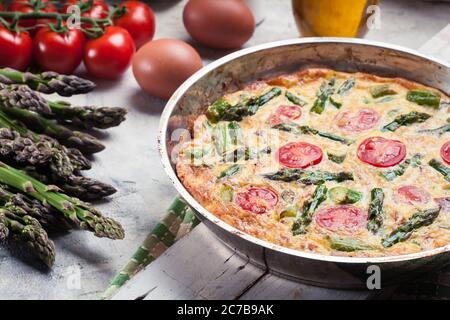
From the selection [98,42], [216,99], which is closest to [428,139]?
[216,99]

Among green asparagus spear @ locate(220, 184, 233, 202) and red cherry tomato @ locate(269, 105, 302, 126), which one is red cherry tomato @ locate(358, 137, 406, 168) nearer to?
red cherry tomato @ locate(269, 105, 302, 126)

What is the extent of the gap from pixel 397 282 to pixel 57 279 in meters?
1.57

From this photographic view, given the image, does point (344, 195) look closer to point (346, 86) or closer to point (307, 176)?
point (307, 176)

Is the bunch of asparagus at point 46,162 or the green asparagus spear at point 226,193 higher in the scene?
the green asparagus spear at point 226,193

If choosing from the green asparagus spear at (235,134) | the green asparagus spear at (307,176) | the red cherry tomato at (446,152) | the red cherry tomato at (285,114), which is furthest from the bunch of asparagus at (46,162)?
the red cherry tomato at (446,152)

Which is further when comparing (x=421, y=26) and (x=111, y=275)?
(x=421, y=26)

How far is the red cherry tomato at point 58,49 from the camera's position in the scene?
485 cm

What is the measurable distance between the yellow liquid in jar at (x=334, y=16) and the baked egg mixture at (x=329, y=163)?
0.78 metres

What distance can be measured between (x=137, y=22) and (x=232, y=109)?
61.4 inches

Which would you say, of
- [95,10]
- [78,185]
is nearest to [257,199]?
[78,185]

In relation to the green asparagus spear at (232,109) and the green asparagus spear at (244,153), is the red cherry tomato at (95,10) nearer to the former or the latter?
the green asparagus spear at (232,109)

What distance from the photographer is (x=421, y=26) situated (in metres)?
5.56

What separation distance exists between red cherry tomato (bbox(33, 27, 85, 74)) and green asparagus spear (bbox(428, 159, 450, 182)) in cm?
248

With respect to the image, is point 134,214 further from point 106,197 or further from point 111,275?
point 111,275
